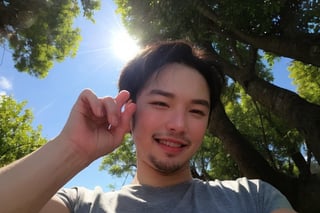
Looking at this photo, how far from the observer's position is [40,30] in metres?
11.3

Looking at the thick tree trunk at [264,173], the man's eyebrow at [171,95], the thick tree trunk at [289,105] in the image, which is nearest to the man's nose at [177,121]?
the man's eyebrow at [171,95]

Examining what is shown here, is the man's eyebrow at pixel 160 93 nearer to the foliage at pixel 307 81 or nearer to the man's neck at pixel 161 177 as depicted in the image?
the man's neck at pixel 161 177

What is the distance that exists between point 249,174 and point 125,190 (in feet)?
13.8

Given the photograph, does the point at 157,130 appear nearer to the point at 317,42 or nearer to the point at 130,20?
the point at 317,42

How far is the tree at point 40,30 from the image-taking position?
33.7 feet

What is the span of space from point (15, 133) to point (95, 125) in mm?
16706

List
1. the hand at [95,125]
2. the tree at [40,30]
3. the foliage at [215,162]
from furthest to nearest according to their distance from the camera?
1. the foliage at [215,162]
2. the tree at [40,30]
3. the hand at [95,125]

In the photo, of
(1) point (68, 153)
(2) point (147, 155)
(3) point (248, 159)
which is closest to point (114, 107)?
(1) point (68, 153)

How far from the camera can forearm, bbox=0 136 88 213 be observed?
156cm

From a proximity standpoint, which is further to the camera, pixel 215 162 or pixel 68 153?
pixel 215 162

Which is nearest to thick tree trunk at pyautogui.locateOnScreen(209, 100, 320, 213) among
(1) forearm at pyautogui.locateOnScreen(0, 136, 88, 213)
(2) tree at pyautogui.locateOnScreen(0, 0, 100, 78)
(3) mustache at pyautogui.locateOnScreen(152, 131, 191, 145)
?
(3) mustache at pyautogui.locateOnScreen(152, 131, 191, 145)

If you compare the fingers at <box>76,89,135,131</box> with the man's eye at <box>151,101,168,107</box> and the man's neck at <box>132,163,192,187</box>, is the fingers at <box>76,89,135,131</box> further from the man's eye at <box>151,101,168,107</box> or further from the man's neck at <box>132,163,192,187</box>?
the man's neck at <box>132,163,192,187</box>

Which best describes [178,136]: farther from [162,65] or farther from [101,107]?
[162,65]

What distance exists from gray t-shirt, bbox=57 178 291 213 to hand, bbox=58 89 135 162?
0.45 meters
